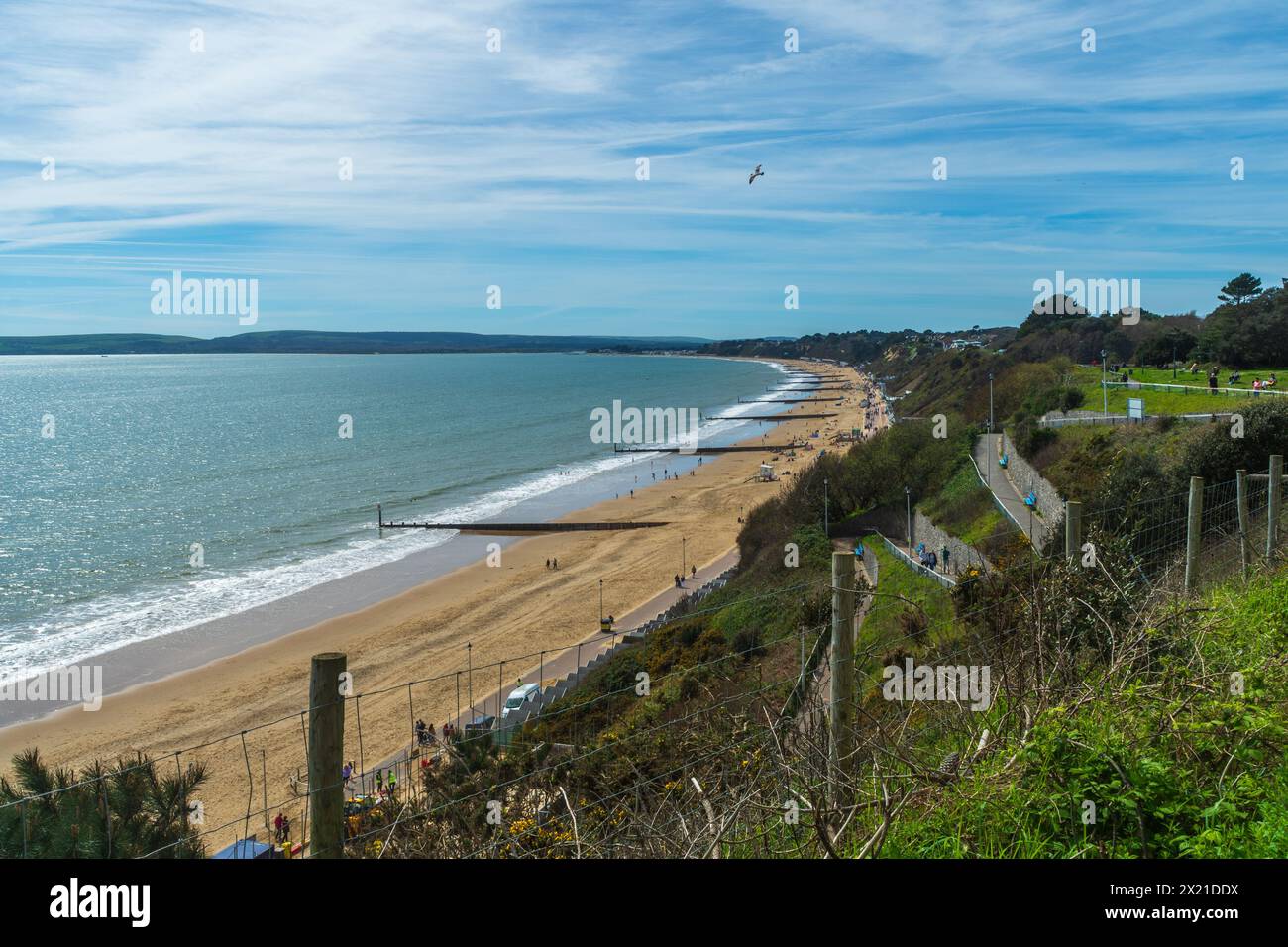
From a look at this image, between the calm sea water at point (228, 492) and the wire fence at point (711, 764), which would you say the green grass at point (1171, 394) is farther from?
the calm sea water at point (228, 492)

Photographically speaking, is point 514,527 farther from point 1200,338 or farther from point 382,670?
point 1200,338

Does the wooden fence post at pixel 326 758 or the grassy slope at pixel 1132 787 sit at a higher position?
the wooden fence post at pixel 326 758

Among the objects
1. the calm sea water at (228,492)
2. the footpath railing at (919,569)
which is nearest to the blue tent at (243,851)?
the footpath railing at (919,569)

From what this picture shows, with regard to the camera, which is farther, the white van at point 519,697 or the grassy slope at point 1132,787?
the white van at point 519,697

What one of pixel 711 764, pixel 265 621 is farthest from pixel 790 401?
pixel 711 764

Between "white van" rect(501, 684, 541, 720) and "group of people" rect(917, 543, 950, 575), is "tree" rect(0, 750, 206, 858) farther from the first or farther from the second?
"group of people" rect(917, 543, 950, 575)

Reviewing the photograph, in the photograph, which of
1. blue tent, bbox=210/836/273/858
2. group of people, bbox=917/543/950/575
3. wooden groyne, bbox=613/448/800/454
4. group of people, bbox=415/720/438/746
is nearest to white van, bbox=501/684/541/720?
group of people, bbox=415/720/438/746
